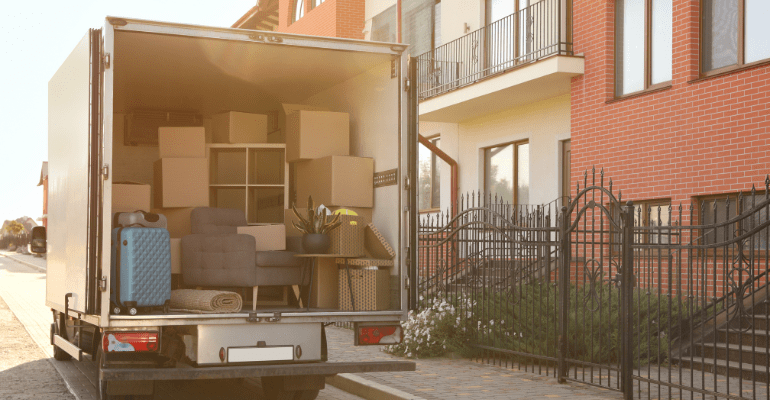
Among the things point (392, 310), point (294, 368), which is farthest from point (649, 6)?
point (294, 368)

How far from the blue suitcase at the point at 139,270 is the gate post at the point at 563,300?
12.5 ft

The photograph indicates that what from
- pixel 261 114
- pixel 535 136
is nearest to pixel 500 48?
pixel 535 136

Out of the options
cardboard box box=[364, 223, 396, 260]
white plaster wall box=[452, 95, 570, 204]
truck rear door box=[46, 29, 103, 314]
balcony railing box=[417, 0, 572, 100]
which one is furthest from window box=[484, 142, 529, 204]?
truck rear door box=[46, 29, 103, 314]

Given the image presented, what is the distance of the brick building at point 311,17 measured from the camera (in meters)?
23.3

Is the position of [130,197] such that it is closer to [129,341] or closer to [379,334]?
[129,341]

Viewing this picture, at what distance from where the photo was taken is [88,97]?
6348mm

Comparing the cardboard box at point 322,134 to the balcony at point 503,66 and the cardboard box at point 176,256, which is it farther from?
the balcony at point 503,66

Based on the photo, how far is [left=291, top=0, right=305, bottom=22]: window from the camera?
27464mm

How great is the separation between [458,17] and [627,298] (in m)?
12.0

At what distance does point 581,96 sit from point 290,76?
295 inches

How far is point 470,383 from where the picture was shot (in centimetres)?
859

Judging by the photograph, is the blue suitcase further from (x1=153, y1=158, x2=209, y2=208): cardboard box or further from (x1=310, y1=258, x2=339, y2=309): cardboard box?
(x1=153, y1=158, x2=209, y2=208): cardboard box

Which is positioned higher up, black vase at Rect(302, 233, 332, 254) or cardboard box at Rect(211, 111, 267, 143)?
cardboard box at Rect(211, 111, 267, 143)

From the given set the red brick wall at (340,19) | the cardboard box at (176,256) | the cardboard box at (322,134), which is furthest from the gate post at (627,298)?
the red brick wall at (340,19)
